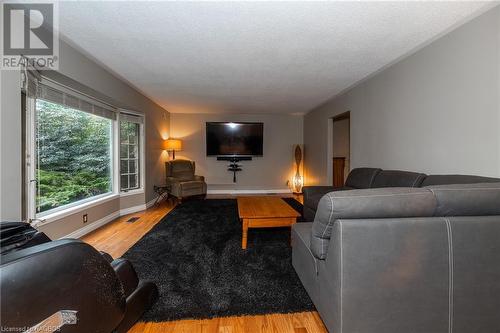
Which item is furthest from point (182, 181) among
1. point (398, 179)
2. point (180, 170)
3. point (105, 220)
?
point (398, 179)

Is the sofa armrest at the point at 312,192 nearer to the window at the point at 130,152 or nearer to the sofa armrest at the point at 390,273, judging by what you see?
the sofa armrest at the point at 390,273

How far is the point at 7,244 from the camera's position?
35.0 inches

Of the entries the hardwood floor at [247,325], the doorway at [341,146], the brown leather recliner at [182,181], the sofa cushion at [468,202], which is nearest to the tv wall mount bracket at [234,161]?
the brown leather recliner at [182,181]

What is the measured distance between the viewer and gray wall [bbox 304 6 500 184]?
183cm

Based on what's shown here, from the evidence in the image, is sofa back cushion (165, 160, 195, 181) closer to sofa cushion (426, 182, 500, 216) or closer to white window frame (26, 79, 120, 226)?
white window frame (26, 79, 120, 226)

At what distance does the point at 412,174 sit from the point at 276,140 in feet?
14.0

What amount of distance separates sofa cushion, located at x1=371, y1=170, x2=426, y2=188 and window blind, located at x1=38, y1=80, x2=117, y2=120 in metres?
4.04

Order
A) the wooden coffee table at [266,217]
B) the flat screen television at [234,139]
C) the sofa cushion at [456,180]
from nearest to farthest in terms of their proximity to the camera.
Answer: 1. the sofa cushion at [456,180]
2. the wooden coffee table at [266,217]
3. the flat screen television at [234,139]

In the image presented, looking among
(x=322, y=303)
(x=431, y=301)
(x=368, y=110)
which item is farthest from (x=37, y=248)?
(x=368, y=110)

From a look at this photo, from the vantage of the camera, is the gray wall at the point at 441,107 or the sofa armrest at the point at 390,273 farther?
the gray wall at the point at 441,107

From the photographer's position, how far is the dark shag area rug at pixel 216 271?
158 cm

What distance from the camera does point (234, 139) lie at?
20.1ft

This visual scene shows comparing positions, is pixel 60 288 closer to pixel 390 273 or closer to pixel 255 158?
pixel 390 273

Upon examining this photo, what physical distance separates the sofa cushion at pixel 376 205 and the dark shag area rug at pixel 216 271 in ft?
2.93
